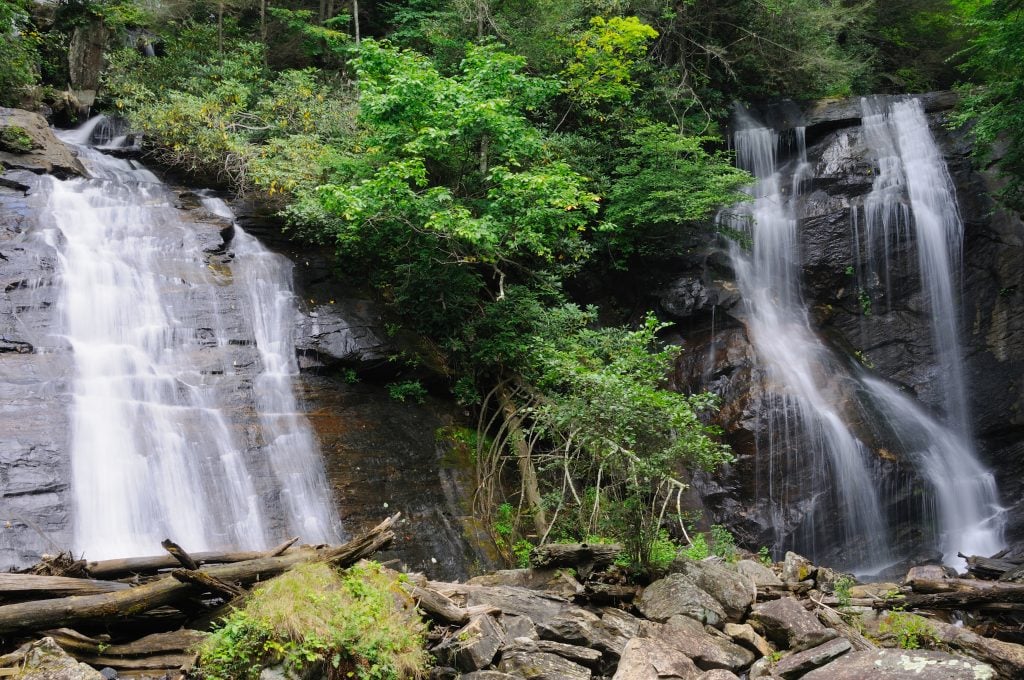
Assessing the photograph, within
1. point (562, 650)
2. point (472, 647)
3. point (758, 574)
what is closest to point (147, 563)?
point (472, 647)

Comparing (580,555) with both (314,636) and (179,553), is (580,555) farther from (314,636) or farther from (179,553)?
(179,553)

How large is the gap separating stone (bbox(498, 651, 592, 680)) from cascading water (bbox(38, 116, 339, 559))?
4222 millimetres

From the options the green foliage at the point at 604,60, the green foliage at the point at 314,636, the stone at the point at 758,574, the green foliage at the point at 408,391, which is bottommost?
the stone at the point at 758,574

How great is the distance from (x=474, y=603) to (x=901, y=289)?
492 inches

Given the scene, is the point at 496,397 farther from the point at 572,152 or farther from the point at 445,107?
the point at 572,152

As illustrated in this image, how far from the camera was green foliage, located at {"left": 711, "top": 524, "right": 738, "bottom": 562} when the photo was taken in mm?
9702

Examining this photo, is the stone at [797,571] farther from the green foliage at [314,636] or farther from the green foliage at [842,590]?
the green foliage at [314,636]

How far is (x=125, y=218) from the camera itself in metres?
11.9

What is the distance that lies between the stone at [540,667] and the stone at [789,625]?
2.22 metres

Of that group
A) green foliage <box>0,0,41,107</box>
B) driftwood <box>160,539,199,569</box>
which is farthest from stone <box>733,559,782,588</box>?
green foliage <box>0,0,41,107</box>

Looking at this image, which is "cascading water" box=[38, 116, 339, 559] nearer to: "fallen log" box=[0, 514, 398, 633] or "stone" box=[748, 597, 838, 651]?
"fallen log" box=[0, 514, 398, 633]

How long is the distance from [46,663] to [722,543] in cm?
848

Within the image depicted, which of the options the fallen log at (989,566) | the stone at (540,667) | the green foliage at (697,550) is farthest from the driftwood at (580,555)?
the fallen log at (989,566)

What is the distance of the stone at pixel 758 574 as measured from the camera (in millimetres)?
7673
